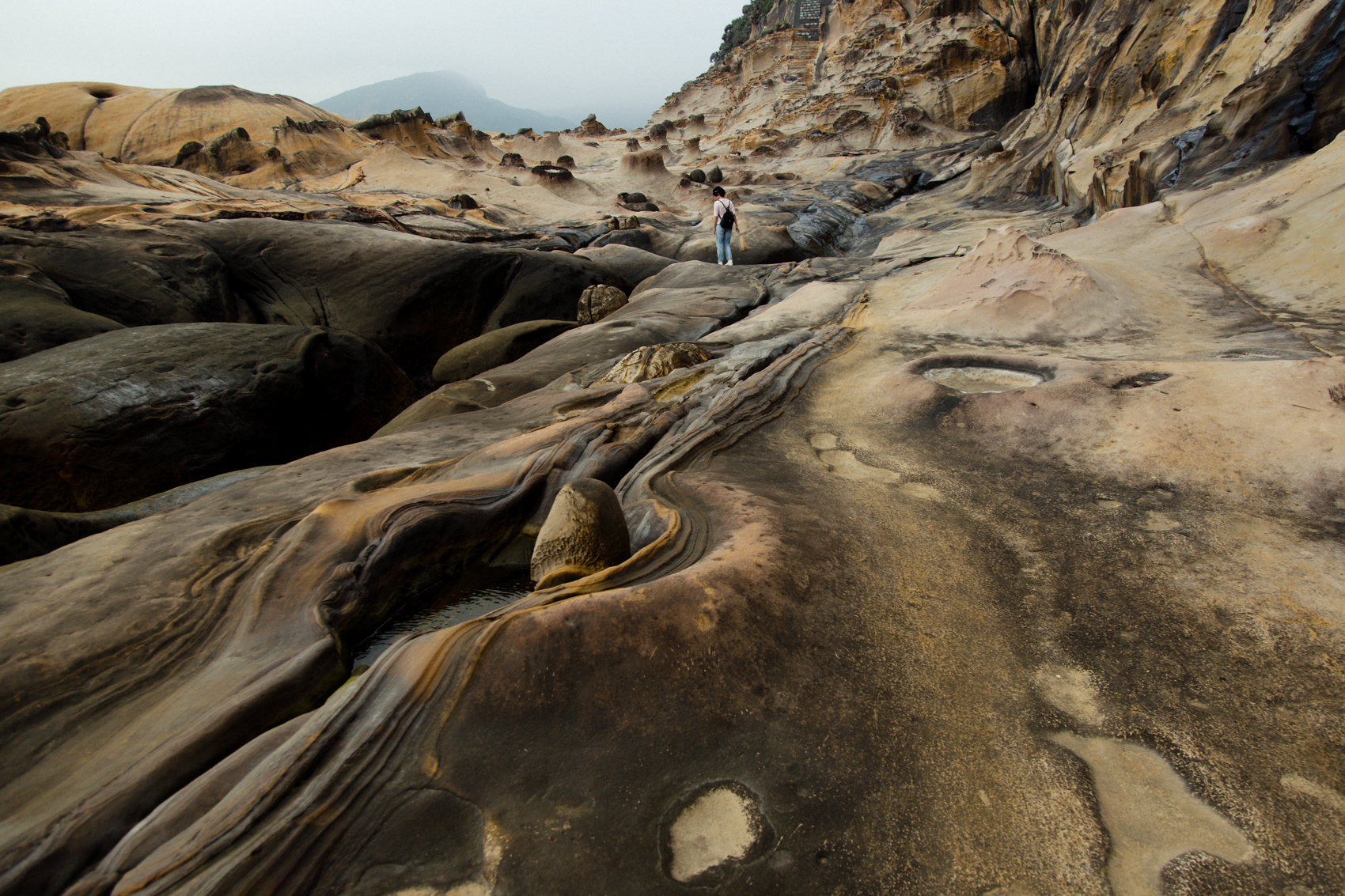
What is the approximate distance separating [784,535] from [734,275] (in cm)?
708

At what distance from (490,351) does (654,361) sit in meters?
2.54

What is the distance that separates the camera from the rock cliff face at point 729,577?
53.8 inches

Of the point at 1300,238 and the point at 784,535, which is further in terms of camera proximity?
the point at 1300,238

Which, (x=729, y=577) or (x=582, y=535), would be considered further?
(x=582, y=535)

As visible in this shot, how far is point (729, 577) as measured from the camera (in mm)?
1928

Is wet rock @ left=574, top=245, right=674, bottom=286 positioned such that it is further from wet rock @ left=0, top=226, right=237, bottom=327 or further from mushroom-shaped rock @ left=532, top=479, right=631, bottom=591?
mushroom-shaped rock @ left=532, top=479, right=631, bottom=591

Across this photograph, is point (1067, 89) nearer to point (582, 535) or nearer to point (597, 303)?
point (597, 303)

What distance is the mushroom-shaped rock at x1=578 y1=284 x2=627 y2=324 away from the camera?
318 inches

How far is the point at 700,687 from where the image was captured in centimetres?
167

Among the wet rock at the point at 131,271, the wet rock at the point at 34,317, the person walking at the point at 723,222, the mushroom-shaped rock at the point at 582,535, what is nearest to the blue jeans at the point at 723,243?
the person walking at the point at 723,222

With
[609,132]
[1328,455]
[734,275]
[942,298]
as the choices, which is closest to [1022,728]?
[1328,455]

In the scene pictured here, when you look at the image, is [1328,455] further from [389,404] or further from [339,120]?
[339,120]

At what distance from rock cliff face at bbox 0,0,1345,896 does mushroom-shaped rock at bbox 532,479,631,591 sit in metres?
0.01

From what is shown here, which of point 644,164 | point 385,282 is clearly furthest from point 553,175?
point 385,282
